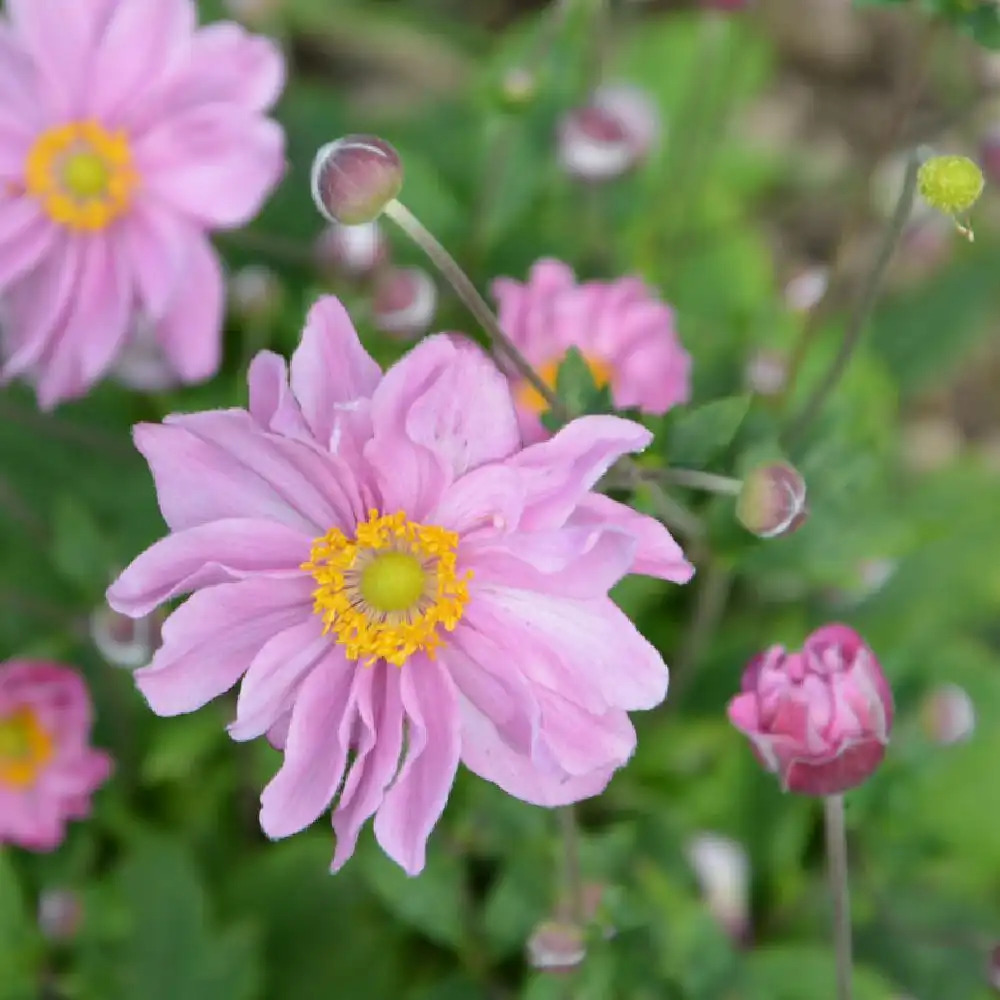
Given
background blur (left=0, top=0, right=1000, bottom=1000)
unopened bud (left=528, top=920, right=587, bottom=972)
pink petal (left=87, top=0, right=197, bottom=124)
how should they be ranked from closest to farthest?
unopened bud (left=528, top=920, right=587, bottom=972)
pink petal (left=87, top=0, right=197, bottom=124)
background blur (left=0, top=0, right=1000, bottom=1000)

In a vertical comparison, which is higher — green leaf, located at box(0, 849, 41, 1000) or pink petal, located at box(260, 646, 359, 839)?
pink petal, located at box(260, 646, 359, 839)

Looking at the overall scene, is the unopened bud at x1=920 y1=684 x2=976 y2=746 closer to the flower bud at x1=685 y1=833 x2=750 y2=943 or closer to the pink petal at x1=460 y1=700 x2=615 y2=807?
the flower bud at x1=685 y1=833 x2=750 y2=943

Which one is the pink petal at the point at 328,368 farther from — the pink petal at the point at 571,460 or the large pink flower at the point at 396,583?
the pink petal at the point at 571,460

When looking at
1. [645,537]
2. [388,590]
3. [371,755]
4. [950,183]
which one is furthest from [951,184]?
[371,755]

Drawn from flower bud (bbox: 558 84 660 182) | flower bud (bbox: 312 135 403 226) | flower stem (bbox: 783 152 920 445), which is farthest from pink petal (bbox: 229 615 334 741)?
flower bud (bbox: 558 84 660 182)

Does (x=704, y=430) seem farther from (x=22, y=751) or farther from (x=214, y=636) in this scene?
(x=22, y=751)
